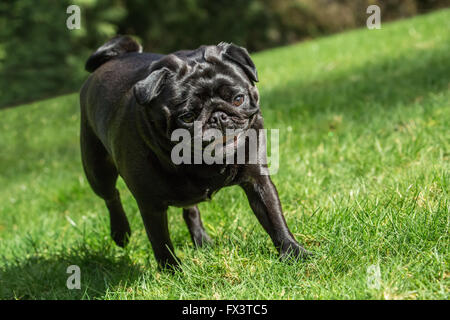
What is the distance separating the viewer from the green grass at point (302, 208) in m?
2.31

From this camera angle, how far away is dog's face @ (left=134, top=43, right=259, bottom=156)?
2.29m

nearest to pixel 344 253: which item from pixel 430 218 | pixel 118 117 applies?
pixel 430 218

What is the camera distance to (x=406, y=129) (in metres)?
4.20

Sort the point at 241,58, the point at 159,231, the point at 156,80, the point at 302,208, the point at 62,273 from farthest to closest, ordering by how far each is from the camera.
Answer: the point at 62,273 < the point at 302,208 < the point at 159,231 < the point at 241,58 < the point at 156,80

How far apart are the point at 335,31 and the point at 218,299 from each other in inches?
624

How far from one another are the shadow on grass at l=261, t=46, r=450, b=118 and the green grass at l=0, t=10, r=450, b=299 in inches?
0.8

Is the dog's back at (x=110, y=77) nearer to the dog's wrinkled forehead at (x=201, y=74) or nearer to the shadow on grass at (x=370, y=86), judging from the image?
the dog's wrinkled forehead at (x=201, y=74)

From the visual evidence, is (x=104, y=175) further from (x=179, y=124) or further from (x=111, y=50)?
(x=179, y=124)

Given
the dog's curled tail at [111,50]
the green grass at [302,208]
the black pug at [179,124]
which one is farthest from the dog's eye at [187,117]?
the dog's curled tail at [111,50]

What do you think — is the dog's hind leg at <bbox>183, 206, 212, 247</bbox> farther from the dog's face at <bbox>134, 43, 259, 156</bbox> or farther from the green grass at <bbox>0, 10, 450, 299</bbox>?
the dog's face at <bbox>134, 43, 259, 156</bbox>

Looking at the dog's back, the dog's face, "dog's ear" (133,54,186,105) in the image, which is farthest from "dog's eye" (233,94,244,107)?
the dog's back

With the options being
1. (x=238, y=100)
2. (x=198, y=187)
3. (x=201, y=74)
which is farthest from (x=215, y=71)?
(x=198, y=187)

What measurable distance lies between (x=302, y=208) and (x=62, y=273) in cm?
160

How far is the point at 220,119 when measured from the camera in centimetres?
230
